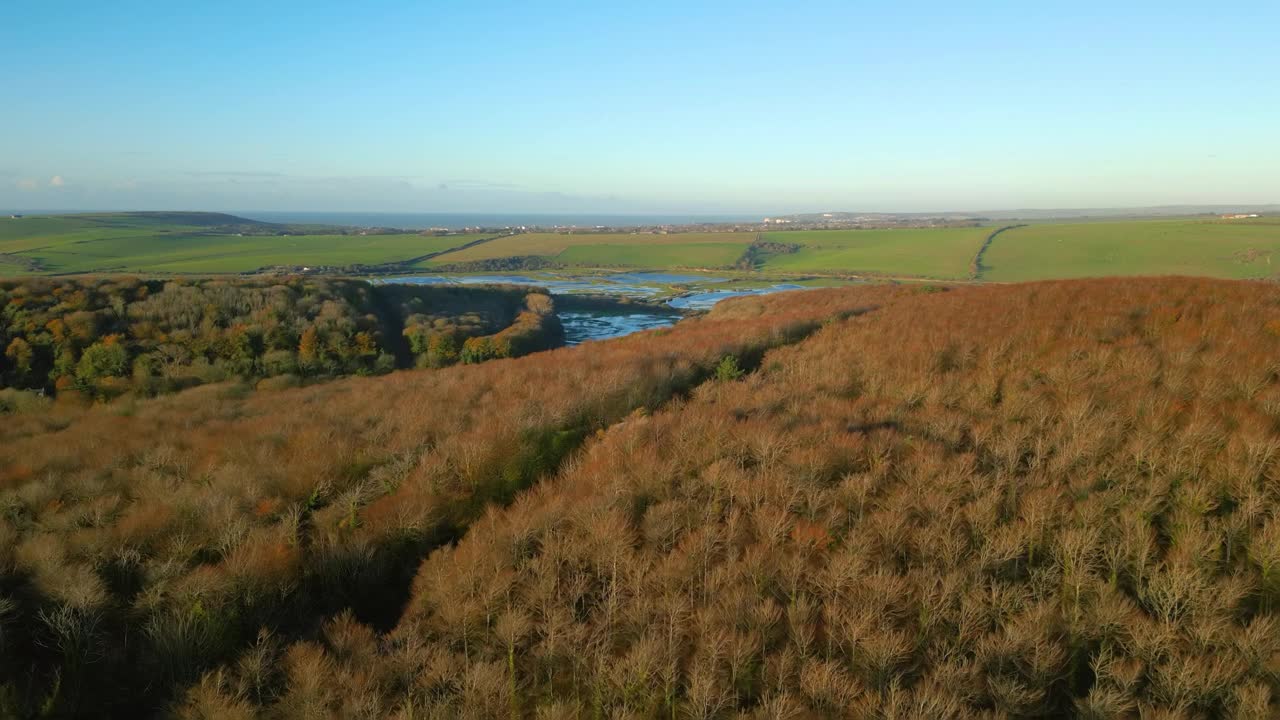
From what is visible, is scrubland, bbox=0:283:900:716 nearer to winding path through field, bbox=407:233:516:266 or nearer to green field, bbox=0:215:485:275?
green field, bbox=0:215:485:275

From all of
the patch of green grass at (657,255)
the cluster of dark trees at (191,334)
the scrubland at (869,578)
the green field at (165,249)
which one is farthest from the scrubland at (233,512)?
the patch of green grass at (657,255)

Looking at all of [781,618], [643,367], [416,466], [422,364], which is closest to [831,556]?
[781,618]

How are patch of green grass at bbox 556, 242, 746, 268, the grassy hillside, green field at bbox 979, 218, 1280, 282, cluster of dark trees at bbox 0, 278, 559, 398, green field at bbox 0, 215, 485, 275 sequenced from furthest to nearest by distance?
1. patch of green grass at bbox 556, 242, 746, 268
2. green field at bbox 0, 215, 485, 275
3. green field at bbox 979, 218, 1280, 282
4. cluster of dark trees at bbox 0, 278, 559, 398
5. the grassy hillside

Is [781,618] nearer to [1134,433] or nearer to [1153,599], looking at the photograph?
[1153,599]

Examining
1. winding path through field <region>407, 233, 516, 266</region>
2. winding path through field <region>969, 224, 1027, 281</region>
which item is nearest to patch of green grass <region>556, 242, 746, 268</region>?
winding path through field <region>407, 233, 516, 266</region>

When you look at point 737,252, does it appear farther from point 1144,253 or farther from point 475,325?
point 475,325

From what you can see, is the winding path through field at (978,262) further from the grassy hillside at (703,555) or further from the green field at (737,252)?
the grassy hillside at (703,555)

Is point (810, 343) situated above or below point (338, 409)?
above
